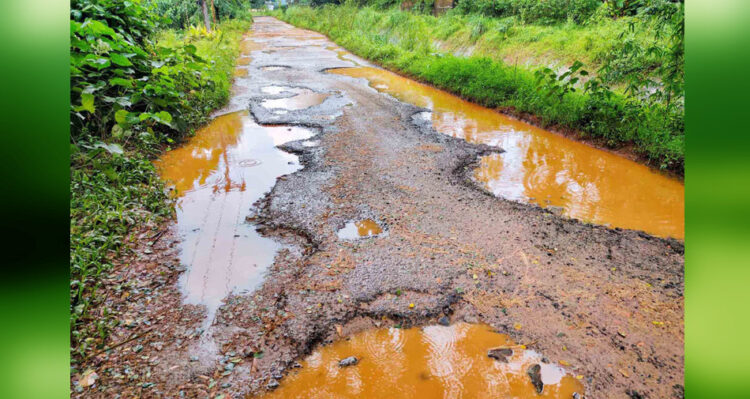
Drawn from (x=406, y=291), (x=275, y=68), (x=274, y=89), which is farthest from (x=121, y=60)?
(x=275, y=68)

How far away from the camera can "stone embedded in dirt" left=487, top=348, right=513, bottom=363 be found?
2374mm

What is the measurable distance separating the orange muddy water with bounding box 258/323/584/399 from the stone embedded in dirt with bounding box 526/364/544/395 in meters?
0.01

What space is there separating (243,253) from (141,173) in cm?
183

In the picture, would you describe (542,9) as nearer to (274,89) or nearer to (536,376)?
(274,89)

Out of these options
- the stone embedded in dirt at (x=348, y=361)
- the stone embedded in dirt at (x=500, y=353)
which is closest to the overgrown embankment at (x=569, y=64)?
the stone embedded in dirt at (x=500, y=353)

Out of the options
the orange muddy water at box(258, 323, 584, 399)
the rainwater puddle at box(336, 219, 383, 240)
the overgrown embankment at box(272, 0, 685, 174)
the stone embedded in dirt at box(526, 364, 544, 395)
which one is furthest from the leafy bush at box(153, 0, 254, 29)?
the stone embedded in dirt at box(526, 364, 544, 395)

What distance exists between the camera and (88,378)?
7.07ft

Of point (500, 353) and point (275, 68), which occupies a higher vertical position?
point (275, 68)

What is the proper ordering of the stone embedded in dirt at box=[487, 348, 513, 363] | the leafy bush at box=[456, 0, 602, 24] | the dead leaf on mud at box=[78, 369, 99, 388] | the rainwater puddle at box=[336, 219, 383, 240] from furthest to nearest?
the leafy bush at box=[456, 0, 602, 24] → the rainwater puddle at box=[336, 219, 383, 240] → the stone embedded in dirt at box=[487, 348, 513, 363] → the dead leaf on mud at box=[78, 369, 99, 388]

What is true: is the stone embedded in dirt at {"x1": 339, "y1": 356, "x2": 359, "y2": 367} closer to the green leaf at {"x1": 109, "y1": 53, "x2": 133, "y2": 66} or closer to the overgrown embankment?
the green leaf at {"x1": 109, "y1": 53, "x2": 133, "y2": 66}

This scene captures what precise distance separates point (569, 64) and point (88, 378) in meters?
8.52
